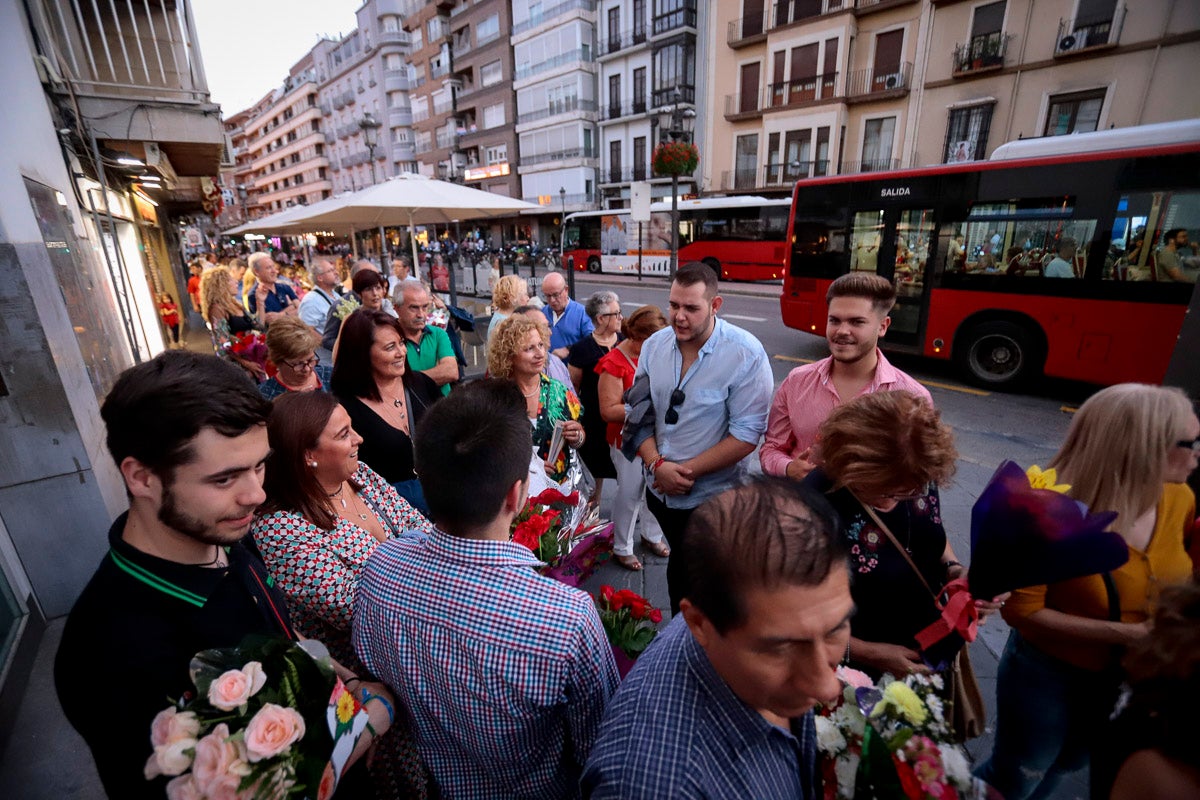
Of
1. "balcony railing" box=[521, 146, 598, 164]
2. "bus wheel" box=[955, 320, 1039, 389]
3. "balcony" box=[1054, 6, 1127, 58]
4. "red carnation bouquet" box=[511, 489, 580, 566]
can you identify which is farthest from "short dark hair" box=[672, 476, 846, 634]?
"balcony railing" box=[521, 146, 598, 164]

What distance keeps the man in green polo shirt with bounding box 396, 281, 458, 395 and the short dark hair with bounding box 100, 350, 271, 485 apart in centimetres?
277

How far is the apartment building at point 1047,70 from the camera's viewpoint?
642 inches

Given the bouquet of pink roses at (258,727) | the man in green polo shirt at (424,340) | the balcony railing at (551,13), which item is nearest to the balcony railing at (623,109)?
the balcony railing at (551,13)

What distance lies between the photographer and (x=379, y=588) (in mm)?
1392

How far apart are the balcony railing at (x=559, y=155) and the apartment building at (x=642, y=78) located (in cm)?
96

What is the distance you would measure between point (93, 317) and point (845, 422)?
6.07m

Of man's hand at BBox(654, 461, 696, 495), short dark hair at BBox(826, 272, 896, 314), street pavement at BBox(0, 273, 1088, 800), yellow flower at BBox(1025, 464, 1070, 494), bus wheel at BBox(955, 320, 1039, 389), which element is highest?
short dark hair at BBox(826, 272, 896, 314)

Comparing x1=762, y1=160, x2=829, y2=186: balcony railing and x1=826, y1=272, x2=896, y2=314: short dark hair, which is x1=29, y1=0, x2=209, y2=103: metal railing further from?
x1=762, y1=160, x2=829, y2=186: balcony railing

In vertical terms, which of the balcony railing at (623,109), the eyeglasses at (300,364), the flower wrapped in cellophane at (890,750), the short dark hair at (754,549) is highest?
the balcony railing at (623,109)

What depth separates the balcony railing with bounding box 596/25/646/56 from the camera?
3077 centimetres

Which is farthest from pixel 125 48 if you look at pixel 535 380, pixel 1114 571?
pixel 1114 571

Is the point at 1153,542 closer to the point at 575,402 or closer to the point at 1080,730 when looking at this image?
the point at 1080,730

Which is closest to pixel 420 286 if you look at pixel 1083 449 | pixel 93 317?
pixel 93 317

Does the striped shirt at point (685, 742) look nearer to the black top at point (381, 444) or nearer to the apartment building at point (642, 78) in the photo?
the black top at point (381, 444)
